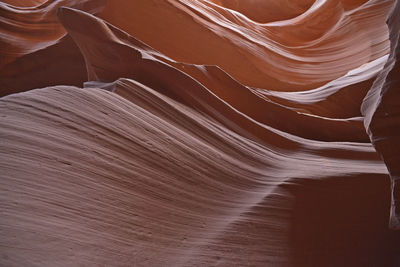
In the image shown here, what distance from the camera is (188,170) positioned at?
1606 millimetres

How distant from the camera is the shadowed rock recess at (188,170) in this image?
1.19 metres

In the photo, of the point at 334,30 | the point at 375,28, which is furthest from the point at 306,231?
the point at 334,30

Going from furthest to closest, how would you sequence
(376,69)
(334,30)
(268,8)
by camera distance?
(268,8), (334,30), (376,69)

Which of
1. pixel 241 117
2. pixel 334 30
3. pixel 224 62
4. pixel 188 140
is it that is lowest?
pixel 188 140

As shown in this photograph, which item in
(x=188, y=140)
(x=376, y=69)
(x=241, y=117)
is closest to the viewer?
(x=188, y=140)

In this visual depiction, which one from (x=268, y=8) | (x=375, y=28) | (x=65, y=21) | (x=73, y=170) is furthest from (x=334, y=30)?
(x=73, y=170)

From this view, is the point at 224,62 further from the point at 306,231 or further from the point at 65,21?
the point at 306,231

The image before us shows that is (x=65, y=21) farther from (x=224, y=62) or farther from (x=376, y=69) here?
(x=376, y=69)

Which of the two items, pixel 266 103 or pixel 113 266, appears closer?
pixel 113 266

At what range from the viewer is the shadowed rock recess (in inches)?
46.9

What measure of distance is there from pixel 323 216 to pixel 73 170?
3.44 feet

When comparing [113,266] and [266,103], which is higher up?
[266,103]

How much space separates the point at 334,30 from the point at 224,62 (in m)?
1.65

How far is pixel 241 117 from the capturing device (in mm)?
2053
